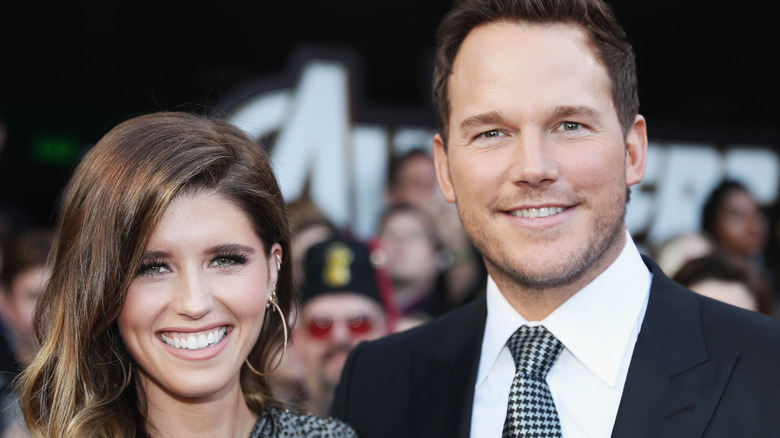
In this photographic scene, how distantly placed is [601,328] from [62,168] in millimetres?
8046

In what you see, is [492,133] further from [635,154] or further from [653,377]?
[653,377]

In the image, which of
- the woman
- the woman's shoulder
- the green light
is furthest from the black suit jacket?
the green light

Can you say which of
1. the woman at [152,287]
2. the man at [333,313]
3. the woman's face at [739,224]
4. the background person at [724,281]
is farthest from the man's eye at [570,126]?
the woman's face at [739,224]

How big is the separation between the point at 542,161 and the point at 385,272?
2.33 m

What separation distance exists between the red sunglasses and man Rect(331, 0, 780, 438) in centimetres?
167

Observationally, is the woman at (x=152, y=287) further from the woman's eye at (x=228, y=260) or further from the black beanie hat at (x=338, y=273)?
the black beanie hat at (x=338, y=273)

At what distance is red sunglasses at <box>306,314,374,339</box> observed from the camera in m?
3.92

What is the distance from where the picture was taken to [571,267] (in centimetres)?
205

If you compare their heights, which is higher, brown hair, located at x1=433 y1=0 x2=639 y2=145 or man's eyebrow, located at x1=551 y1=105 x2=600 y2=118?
brown hair, located at x1=433 y1=0 x2=639 y2=145

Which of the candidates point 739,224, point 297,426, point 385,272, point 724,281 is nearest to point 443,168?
point 297,426

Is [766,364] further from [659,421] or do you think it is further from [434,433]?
[434,433]

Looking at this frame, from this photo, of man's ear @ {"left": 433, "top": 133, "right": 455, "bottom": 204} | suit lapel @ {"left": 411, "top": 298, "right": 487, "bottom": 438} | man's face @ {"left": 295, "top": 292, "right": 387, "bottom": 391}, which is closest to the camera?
suit lapel @ {"left": 411, "top": 298, "right": 487, "bottom": 438}

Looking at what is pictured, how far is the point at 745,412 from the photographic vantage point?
1862 millimetres

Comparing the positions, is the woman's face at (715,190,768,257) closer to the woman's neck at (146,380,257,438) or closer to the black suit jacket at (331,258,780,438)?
the black suit jacket at (331,258,780,438)
